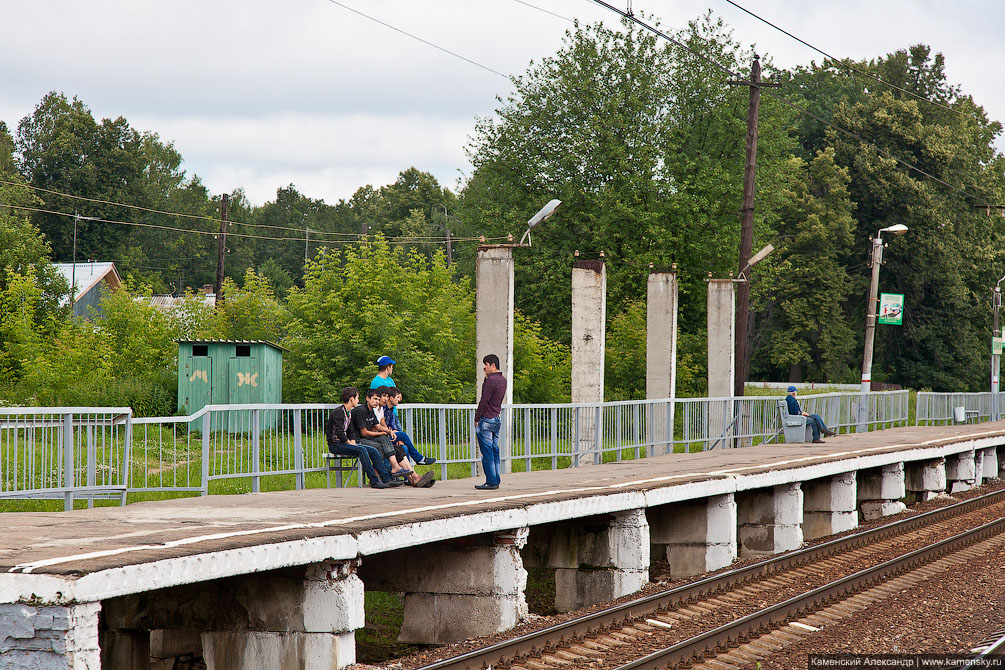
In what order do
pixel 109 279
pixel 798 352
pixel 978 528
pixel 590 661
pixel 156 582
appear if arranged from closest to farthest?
pixel 156 582 < pixel 590 661 < pixel 978 528 < pixel 798 352 < pixel 109 279

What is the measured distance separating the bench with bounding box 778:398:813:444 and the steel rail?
8.88m

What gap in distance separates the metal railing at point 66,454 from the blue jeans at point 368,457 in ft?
7.70

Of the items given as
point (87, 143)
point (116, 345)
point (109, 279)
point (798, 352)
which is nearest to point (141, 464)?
point (116, 345)

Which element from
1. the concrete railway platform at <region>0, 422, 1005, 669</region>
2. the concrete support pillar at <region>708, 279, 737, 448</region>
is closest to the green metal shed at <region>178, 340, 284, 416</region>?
the concrete support pillar at <region>708, 279, 737, 448</region>

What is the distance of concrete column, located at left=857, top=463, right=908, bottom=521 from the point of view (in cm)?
2177

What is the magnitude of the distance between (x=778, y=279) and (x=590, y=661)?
53.8 m

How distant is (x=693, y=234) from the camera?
131 feet

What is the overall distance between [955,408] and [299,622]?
36.3 metres

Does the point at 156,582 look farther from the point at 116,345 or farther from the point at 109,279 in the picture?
the point at 109,279

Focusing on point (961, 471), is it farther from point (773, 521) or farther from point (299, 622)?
point (299, 622)

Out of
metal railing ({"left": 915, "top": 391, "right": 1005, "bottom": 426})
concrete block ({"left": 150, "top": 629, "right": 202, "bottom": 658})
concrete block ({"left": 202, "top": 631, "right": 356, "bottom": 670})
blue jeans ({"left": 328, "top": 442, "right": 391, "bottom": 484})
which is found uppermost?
blue jeans ({"left": 328, "top": 442, "right": 391, "bottom": 484})

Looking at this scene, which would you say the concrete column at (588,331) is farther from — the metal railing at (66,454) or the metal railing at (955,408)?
the metal railing at (955,408)

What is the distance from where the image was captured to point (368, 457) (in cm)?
1343

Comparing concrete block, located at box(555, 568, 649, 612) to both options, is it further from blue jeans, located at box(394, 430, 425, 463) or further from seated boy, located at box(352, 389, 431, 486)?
blue jeans, located at box(394, 430, 425, 463)
